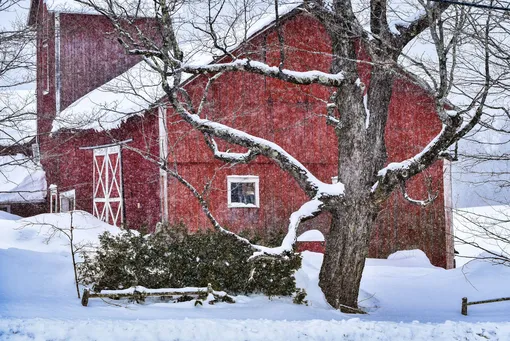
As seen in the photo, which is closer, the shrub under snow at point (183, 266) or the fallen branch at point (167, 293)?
the fallen branch at point (167, 293)

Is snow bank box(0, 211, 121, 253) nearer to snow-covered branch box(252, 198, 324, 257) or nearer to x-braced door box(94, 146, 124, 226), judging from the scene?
x-braced door box(94, 146, 124, 226)

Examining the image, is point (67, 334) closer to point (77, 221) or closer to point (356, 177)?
point (356, 177)

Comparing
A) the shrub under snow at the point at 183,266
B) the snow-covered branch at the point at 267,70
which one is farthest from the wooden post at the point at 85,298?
the snow-covered branch at the point at 267,70

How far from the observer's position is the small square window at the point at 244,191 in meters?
18.0

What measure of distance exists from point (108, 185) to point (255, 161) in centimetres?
456

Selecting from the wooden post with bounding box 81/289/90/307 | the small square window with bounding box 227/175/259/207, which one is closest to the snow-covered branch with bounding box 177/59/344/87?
the wooden post with bounding box 81/289/90/307

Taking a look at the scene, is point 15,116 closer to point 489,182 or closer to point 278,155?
point 278,155

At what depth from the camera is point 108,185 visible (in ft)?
64.0

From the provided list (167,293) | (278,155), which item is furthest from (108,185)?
(278,155)

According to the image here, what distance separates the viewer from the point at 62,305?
1027 centimetres

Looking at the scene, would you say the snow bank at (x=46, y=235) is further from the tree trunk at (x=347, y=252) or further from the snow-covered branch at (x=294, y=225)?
the tree trunk at (x=347, y=252)

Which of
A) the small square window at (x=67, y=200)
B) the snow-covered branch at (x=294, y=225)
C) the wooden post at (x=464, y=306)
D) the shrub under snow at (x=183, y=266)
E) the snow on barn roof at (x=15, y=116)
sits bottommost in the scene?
the wooden post at (x=464, y=306)

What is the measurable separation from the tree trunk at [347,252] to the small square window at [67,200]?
41.5ft

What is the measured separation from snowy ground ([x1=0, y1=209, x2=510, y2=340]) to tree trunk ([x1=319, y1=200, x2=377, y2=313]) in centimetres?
32
